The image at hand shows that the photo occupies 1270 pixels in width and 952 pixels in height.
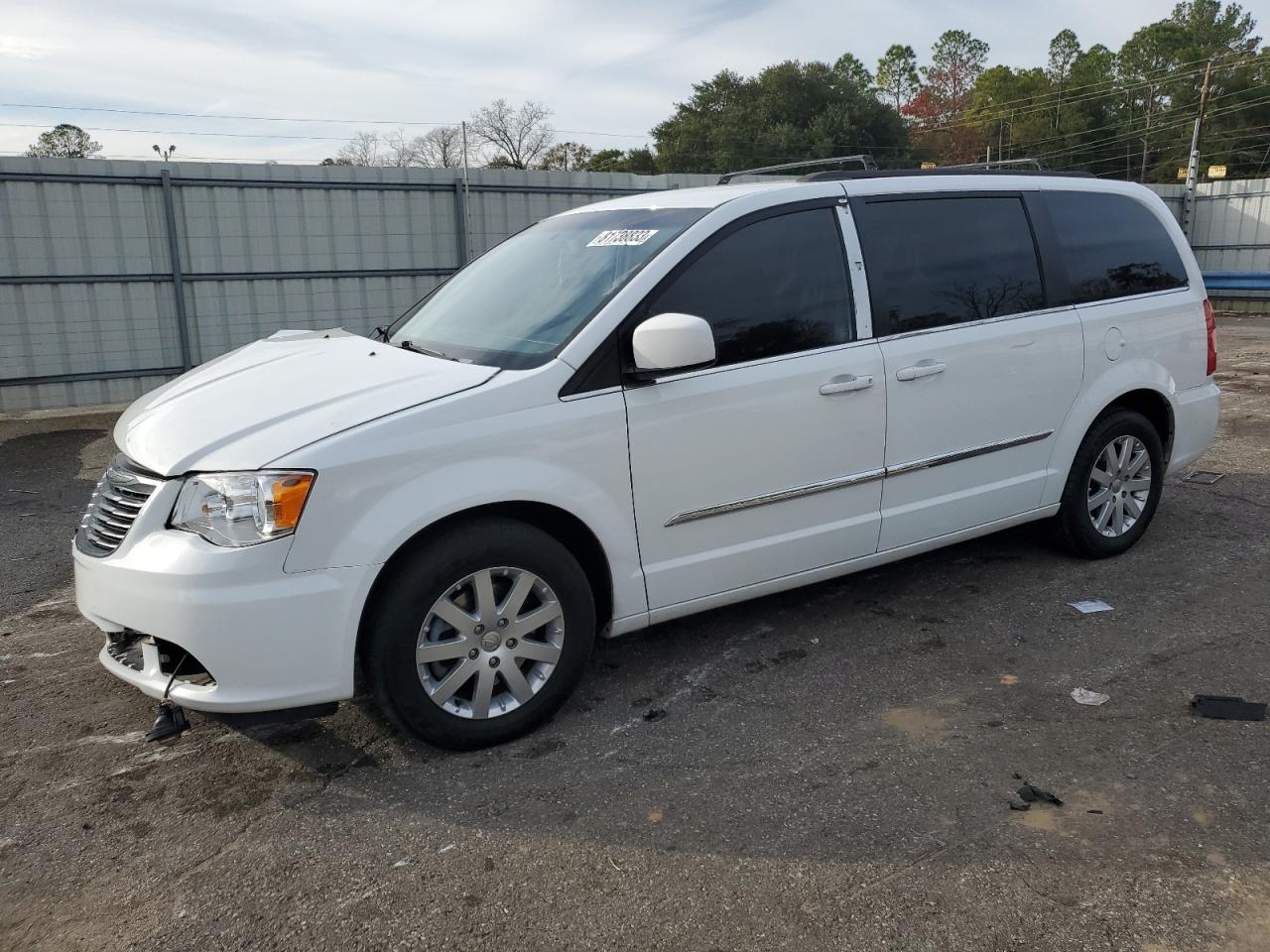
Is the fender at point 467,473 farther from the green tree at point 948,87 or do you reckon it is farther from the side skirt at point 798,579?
the green tree at point 948,87

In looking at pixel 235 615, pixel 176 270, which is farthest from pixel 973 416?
pixel 176 270

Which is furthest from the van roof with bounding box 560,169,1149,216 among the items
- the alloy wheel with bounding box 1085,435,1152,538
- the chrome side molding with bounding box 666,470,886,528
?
the alloy wheel with bounding box 1085,435,1152,538

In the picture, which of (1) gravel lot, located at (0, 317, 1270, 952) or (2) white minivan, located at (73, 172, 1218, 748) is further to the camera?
(2) white minivan, located at (73, 172, 1218, 748)

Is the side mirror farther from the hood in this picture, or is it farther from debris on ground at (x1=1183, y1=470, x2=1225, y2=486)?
debris on ground at (x1=1183, y1=470, x2=1225, y2=486)

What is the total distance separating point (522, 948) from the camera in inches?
96.3

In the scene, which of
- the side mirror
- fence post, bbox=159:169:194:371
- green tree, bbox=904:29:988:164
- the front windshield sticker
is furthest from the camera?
green tree, bbox=904:29:988:164

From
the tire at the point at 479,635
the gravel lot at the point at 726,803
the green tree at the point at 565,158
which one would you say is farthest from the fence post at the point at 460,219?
the green tree at the point at 565,158

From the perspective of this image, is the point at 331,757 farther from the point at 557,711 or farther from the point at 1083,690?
the point at 1083,690

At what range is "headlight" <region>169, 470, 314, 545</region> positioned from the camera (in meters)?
2.92

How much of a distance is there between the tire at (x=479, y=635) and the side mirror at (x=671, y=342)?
0.70 meters

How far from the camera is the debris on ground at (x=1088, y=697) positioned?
3.61 metres

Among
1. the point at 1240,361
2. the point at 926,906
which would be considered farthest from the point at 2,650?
the point at 1240,361

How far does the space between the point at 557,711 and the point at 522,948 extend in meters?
1.17

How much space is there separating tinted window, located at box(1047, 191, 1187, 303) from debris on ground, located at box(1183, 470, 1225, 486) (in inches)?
80.9
